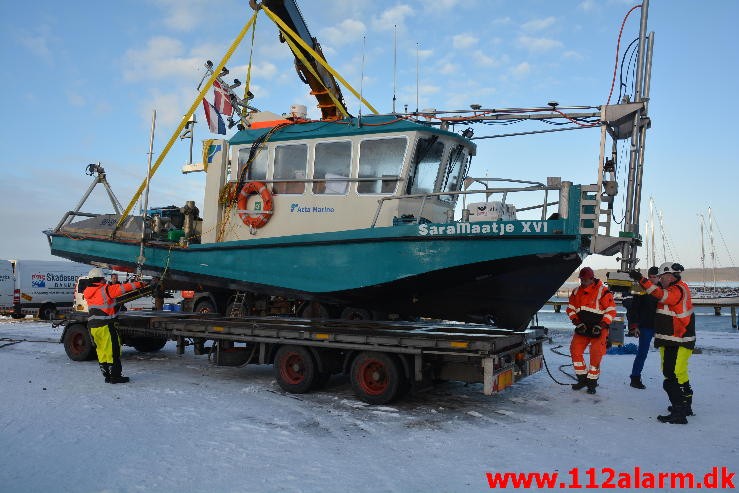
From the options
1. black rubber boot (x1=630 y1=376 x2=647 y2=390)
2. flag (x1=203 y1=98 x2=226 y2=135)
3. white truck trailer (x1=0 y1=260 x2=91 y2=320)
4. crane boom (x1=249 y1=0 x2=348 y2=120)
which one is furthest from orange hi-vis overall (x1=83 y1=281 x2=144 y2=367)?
white truck trailer (x1=0 y1=260 x2=91 y2=320)

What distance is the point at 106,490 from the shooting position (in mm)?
3482

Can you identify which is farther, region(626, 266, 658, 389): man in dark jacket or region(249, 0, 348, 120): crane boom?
region(249, 0, 348, 120): crane boom

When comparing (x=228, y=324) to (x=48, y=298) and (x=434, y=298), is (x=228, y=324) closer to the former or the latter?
(x=434, y=298)

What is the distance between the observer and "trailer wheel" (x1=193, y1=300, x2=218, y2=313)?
32.6 feet

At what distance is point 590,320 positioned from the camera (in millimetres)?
6785

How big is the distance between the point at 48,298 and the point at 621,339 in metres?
18.8

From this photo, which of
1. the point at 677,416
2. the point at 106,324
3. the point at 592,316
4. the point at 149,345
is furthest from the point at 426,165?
the point at 149,345

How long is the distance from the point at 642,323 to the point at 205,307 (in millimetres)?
7270

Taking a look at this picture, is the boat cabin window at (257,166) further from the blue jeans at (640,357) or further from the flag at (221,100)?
the blue jeans at (640,357)

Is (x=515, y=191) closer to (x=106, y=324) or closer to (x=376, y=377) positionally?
(x=376, y=377)

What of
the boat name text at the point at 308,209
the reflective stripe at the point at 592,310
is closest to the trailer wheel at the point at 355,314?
the boat name text at the point at 308,209

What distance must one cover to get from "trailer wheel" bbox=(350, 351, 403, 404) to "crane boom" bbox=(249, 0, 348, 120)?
4.58 meters

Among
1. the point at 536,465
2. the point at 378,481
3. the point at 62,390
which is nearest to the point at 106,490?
the point at 378,481

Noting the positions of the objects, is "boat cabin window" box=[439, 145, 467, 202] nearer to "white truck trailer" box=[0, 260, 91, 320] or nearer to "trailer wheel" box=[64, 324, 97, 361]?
"trailer wheel" box=[64, 324, 97, 361]
